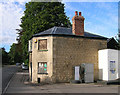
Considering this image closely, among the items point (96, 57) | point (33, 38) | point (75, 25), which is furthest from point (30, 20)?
point (96, 57)

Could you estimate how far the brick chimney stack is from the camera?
20.1 meters

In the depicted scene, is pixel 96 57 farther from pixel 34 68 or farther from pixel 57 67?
pixel 34 68

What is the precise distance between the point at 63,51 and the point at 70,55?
91cm

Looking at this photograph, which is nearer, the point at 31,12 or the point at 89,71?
the point at 89,71

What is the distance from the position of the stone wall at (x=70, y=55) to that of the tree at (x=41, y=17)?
11.3 m

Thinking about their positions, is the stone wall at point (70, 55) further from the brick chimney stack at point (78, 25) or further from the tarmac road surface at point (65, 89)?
the tarmac road surface at point (65, 89)

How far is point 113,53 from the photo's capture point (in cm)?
1948

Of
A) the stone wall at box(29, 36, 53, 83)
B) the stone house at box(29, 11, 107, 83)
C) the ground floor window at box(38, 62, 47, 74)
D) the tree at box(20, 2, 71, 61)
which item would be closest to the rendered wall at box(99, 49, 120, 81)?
the stone house at box(29, 11, 107, 83)

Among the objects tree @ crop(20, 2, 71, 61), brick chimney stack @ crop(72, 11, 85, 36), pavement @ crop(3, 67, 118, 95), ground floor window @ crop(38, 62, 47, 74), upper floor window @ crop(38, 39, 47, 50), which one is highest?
tree @ crop(20, 2, 71, 61)

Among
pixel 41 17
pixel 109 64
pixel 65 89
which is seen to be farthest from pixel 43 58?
pixel 41 17

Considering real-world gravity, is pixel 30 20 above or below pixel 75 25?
above

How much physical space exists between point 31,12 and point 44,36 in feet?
46.2

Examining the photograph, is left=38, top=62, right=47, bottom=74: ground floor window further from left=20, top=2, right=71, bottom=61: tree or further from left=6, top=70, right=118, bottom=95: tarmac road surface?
left=20, top=2, right=71, bottom=61: tree

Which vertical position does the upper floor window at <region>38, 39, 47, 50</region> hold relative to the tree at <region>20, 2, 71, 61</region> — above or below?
below
